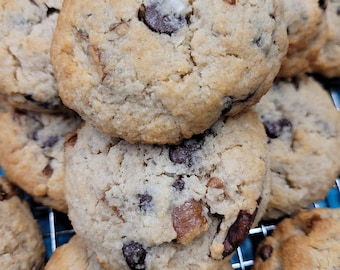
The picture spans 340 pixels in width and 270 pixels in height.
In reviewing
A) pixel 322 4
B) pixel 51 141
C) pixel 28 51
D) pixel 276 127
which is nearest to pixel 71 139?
pixel 51 141

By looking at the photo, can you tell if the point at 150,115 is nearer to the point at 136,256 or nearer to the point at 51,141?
the point at 136,256

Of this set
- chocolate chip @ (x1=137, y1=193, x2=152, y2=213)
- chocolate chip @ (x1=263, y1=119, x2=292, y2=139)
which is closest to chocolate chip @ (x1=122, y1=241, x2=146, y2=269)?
chocolate chip @ (x1=137, y1=193, x2=152, y2=213)

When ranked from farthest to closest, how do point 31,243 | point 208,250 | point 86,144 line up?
point 31,243
point 86,144
point 208,250

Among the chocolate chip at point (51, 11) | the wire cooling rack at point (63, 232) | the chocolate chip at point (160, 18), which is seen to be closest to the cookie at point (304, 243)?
the wire cooling rack at point (63, 232)

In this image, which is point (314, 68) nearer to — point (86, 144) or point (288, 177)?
point (288, 177)

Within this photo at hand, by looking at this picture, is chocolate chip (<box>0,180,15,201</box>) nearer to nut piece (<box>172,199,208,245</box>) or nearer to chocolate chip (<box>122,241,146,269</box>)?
chocolate chip (<box>122,241,146,269</box>)

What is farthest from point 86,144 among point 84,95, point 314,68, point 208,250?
point 314,68

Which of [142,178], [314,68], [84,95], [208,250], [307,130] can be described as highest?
[314,68]
